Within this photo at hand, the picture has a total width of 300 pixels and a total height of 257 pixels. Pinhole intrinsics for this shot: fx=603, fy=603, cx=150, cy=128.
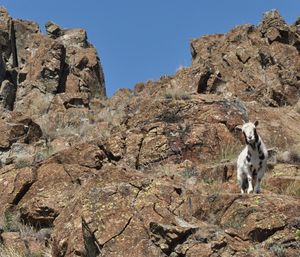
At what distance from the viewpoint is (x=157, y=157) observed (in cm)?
1827

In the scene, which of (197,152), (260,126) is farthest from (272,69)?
(197,152)

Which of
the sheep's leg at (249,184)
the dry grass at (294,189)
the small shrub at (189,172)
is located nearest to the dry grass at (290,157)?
the small shrub at (189,172)

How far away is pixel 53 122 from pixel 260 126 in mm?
11447

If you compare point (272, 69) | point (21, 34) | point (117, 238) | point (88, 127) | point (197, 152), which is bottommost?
point (117, 238)

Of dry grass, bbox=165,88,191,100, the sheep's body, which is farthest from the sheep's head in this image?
dry grass, bbox=165,88,191,100

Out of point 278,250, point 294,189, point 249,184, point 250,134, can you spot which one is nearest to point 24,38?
point 250,134

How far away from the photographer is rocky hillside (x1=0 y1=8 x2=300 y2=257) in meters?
10.8

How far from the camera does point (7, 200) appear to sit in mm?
15828

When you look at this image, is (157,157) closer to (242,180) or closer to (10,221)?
(242,180)

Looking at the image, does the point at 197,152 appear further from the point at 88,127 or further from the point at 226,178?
the point at 88,127

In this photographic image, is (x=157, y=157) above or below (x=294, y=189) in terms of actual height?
above

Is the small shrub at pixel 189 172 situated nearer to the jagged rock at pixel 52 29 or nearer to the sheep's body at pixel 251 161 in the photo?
the sheep's body at pixel 251 161

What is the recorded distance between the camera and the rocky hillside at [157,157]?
35.4 feet

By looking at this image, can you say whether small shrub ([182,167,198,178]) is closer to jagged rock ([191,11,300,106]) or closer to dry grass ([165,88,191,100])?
dry grass ([165,88,191,100])
